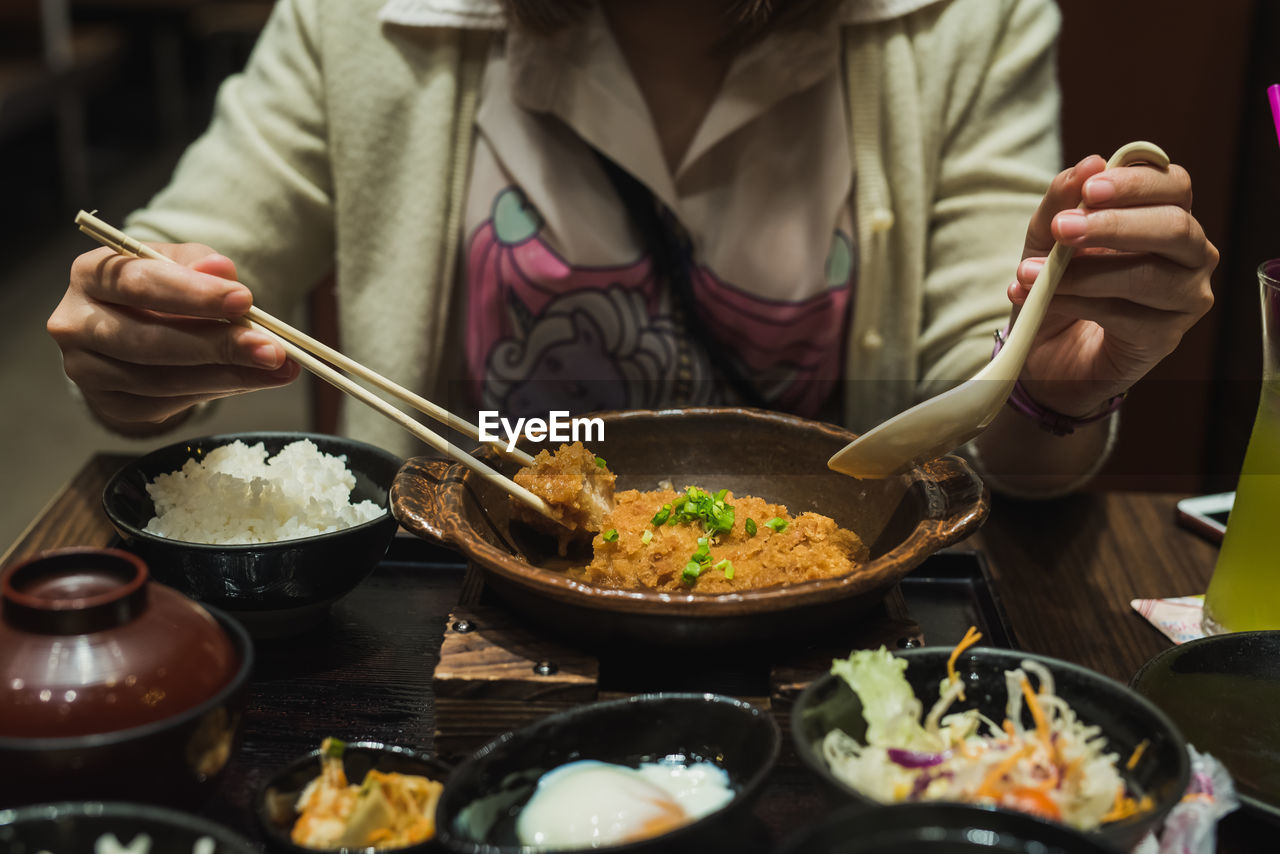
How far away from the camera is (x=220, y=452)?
1.52 m

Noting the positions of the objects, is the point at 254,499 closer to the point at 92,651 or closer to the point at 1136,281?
the point at 92,651

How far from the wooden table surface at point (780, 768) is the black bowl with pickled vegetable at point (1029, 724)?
0.12 metres

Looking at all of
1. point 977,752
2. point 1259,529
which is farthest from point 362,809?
point 1259,529

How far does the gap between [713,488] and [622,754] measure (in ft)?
1.90

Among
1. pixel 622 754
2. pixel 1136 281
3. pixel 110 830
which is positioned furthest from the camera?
pixel 1136 281

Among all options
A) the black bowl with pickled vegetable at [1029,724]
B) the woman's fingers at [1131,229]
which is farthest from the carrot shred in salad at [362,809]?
the woman's fingers at [1131,229]

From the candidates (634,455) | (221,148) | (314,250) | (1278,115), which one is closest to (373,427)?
(314,250)

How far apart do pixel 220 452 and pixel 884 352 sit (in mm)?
1297

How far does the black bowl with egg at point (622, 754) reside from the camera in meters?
0.90

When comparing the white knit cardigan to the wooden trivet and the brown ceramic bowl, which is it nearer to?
the brown ceramic bowl

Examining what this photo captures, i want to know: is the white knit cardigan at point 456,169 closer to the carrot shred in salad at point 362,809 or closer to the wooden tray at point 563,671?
the wooden tray at point 563,671

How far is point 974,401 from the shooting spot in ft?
4.25

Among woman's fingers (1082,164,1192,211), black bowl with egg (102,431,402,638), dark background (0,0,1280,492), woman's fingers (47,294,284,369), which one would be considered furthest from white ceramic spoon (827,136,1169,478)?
dark background (0,0,1280,492)

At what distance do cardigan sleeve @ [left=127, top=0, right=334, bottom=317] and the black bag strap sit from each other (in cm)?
61
